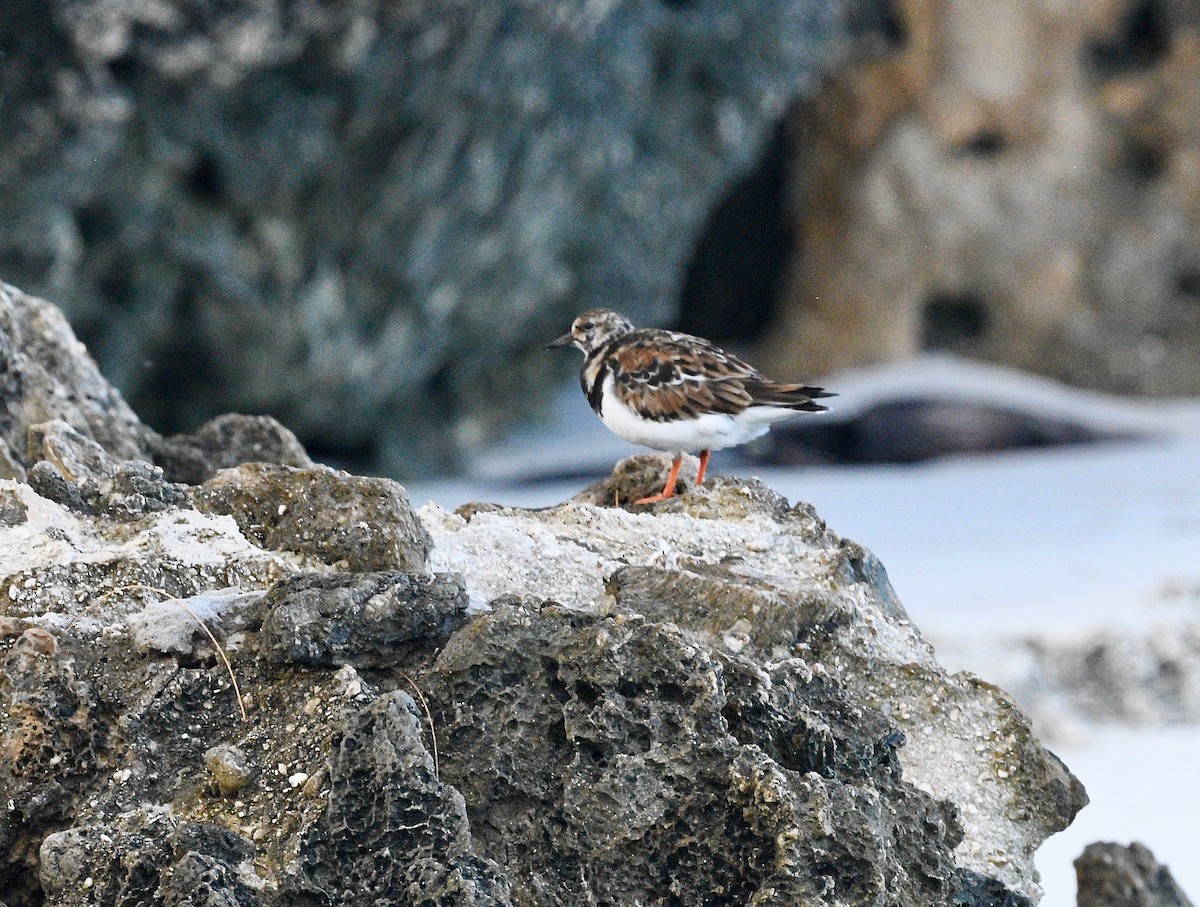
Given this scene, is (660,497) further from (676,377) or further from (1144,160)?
(1144,160)

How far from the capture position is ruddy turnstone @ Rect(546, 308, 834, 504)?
554cm

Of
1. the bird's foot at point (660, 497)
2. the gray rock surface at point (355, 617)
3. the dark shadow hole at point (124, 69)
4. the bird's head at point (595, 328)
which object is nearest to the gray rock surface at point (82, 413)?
the bird's foot at point (660, 497)

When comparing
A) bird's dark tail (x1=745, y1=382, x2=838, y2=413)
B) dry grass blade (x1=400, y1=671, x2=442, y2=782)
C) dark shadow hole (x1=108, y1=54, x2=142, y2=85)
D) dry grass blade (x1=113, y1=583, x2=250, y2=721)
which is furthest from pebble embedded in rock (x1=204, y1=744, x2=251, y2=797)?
dark shadow hole (x1=108, y1=54, x2=142, y2=85)

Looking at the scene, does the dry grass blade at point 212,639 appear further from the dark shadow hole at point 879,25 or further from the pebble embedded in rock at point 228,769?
the dark shadow hole at point 879,25

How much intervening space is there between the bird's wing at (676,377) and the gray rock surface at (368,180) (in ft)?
21.3

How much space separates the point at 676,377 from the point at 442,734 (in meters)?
2.85

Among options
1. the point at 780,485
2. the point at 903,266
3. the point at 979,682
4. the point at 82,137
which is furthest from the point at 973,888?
the point at 903,266

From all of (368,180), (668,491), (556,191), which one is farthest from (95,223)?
(668,491)

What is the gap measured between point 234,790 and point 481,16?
34.6 feet

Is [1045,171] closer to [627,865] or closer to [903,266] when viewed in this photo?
[903,266]

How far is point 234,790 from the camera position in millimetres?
2912

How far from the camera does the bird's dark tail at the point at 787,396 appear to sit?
220 inches

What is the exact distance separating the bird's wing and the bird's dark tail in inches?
1.6

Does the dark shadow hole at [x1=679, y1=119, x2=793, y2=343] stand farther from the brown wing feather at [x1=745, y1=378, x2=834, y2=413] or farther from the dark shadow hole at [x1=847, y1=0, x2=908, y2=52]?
the brown wing feather at [x1=745, y1=378, x2=834, y2=413]
